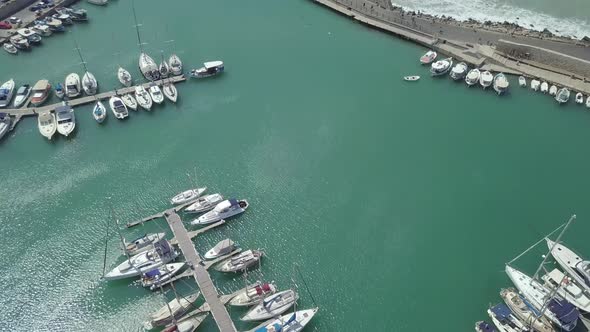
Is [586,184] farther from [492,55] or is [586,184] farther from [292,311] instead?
[292,311]

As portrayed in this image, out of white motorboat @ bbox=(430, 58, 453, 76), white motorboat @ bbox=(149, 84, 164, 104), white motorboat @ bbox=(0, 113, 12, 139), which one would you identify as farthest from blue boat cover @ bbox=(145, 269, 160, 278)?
white motorboat @ bbox=(430, 58, 453, 76)

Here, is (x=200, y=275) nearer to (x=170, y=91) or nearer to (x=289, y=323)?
(x=289, y=323)

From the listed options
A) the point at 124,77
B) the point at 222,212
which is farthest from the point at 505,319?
the point at 124,77

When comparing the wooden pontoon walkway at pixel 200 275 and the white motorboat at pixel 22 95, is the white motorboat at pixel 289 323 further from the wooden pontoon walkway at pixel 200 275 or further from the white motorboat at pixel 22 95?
the white motorboat at pixel 22 95

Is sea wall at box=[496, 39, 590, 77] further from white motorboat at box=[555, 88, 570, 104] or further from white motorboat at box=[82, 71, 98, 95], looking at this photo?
white motorboat at box=[82, 71, 98, 95]

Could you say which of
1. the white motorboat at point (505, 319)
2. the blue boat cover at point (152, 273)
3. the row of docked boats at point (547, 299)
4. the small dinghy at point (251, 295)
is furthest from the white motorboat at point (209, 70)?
the white motorboat at point (505, 319)

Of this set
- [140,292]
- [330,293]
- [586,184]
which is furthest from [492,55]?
[140,292]
